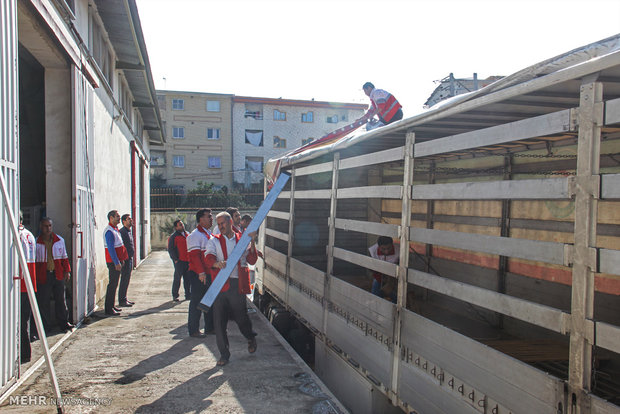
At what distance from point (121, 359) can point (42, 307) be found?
157 centimetres

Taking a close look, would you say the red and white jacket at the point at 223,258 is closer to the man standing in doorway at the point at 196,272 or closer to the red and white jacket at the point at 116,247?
the man standing in doorway at the point at 196,272

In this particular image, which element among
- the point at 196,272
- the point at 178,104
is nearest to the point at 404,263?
the point at 196,272

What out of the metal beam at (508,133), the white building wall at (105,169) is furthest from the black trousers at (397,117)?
the white building wall at (105,169)

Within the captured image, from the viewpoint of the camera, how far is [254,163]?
3975 cm

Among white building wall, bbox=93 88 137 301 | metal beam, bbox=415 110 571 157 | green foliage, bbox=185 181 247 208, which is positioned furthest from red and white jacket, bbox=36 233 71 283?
green foliage, bbox=185 181 247 208

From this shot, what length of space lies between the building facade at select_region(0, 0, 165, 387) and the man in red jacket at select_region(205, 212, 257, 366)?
6.88 ft

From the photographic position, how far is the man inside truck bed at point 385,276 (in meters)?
5.72

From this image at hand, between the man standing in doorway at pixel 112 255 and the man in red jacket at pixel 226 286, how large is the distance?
3.03 meters

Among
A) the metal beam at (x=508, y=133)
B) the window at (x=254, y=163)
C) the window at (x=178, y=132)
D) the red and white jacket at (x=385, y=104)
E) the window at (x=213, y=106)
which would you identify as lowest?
the metal beam at (x=508, y=133)

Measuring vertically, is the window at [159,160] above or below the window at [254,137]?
below

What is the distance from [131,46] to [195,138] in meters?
27.3

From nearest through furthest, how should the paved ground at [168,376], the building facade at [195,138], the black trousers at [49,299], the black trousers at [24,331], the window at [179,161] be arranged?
the paved ground at [168,376], the black trousers at [24,331], the black trousers at [49,299], the building facade at [195,138], the window at [179,161]

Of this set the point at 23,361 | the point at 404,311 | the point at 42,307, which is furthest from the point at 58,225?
the point at 404,311

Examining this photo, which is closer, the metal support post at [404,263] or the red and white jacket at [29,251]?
the metal support post at [404,263]
